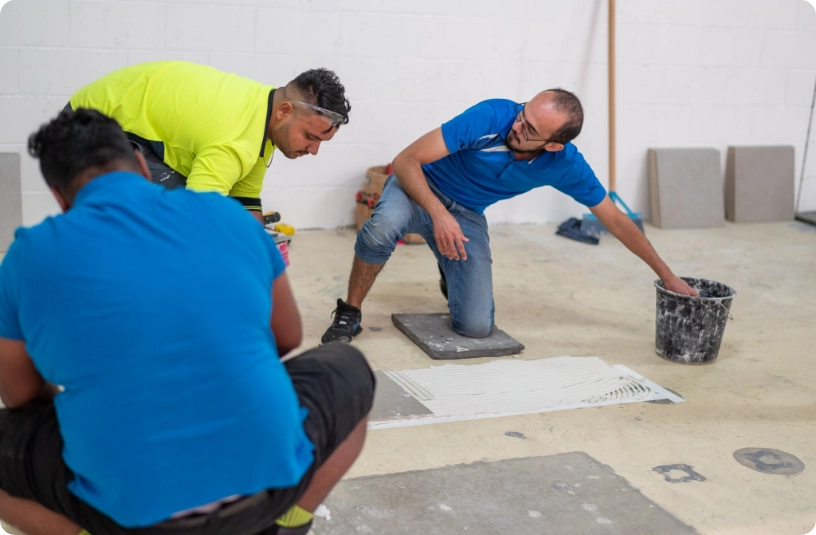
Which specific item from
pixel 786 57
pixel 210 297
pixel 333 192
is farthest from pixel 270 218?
pixel 786 57

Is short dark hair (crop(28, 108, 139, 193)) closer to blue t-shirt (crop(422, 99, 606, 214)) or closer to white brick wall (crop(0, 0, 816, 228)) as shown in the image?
blue t-shirt (crop(422, 99, 606, 214))

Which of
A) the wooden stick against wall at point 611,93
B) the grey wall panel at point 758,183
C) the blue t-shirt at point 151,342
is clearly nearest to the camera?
the blue t-shirt at point 151,342

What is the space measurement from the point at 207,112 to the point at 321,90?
36 cm

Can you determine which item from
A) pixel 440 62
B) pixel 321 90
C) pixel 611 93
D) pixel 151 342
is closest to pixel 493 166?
pixel 321 90

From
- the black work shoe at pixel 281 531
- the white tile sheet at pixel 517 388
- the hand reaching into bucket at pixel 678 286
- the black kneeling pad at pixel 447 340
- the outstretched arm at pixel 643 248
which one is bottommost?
the white tile sheet at pixel 517 388

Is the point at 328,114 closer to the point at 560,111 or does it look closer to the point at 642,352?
the point at 560,111

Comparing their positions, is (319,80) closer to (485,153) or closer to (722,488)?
(485,153)

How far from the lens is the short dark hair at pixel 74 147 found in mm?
1338

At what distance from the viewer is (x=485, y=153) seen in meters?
3.06

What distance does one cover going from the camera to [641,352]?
3.26 metres

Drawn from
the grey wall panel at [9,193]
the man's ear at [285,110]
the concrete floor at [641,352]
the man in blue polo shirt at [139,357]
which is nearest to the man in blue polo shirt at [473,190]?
the concrete floor at [641,352]

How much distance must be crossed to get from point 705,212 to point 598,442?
11.4 ft

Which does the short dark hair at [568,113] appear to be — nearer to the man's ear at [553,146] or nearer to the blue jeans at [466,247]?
the man's ear at [553,146]

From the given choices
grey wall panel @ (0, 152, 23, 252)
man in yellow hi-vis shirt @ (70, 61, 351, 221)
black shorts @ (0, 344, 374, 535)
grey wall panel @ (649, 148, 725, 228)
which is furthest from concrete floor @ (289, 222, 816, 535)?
grey wall panel @ (0, 152, 23, 252)
